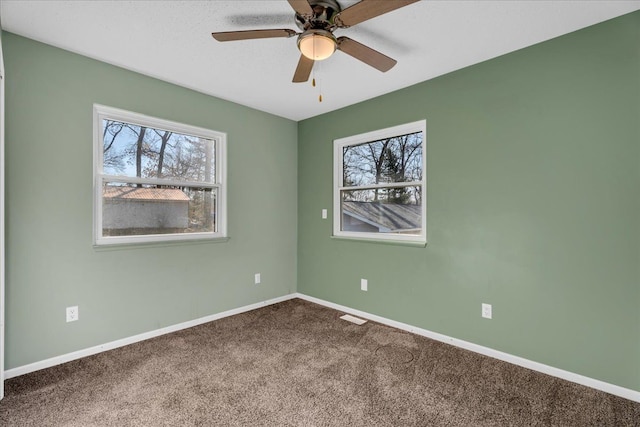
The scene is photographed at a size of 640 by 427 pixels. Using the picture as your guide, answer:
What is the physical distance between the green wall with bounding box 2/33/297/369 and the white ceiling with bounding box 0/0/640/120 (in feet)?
0.68

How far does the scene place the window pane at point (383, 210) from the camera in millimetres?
3133

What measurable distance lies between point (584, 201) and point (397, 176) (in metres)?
1.53

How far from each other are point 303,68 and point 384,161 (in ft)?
5.00

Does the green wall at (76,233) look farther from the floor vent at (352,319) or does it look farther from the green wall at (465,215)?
the floor vent at (352,319)

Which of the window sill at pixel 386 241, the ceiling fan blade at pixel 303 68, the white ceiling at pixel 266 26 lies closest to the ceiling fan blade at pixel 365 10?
the white ceiling at pixel 266 26

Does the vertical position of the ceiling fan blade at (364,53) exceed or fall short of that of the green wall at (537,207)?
it exceeds it

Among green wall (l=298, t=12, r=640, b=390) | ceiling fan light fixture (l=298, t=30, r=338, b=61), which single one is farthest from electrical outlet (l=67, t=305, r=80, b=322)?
green wall (l=298, t=12, r=640, b=390)

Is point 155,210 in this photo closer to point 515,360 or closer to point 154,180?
point 154,180

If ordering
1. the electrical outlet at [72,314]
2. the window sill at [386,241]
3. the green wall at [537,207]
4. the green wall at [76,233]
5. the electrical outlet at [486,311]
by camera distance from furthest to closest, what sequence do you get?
the window sill at [386,241], the electrical outlet at [486,311], the electrical outlet at [72,314], the green wall at [76,233], the green wall at [537,207]

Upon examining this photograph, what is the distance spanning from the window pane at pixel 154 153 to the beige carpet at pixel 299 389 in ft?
5.06

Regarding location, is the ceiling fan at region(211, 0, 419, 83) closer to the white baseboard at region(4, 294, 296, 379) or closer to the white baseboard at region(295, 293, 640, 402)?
the white baseboard at region(295, 293, 640, 402)

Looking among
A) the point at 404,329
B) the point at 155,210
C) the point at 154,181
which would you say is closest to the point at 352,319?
the point at 404,329

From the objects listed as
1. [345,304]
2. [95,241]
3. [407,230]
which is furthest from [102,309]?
[407,230]

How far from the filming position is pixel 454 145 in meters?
2.75
